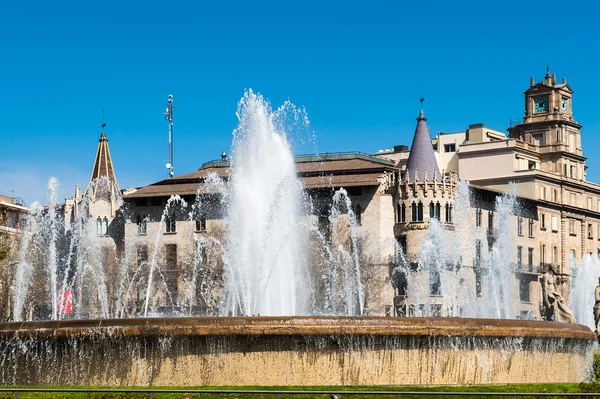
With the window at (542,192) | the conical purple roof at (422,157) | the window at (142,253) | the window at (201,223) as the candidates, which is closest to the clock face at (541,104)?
the window at (542,192)

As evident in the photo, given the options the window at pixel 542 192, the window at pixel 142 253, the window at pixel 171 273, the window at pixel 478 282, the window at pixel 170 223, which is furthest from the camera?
the window at pixel 542 192

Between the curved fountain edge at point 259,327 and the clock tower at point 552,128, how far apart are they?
83.8 metres

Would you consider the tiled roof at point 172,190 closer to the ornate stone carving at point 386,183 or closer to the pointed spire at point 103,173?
the pointed spire at point 103,173

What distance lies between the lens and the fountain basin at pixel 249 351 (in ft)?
106

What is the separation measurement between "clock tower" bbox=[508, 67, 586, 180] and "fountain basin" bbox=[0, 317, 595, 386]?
83986 mm

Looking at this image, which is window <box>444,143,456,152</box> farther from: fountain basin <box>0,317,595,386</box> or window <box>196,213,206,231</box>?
fountain basin <box>0,317,595,386</box>

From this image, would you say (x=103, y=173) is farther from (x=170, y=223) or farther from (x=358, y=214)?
(x=358, y=214)

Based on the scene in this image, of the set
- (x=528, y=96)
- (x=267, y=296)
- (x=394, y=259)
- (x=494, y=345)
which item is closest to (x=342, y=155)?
(x=394, y=259)

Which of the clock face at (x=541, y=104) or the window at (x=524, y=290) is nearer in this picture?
the window at (x=524, y=290)

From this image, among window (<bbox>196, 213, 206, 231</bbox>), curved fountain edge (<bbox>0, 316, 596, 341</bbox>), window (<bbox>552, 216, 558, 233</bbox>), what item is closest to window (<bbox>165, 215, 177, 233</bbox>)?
window (<bbox>196, 213, 206, 231</bbox>)

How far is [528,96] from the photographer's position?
119 metres

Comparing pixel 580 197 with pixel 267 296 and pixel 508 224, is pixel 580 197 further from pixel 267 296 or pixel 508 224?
pixel 267 296

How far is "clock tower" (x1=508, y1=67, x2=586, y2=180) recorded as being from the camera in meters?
117

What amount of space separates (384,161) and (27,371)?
74.9 metres
